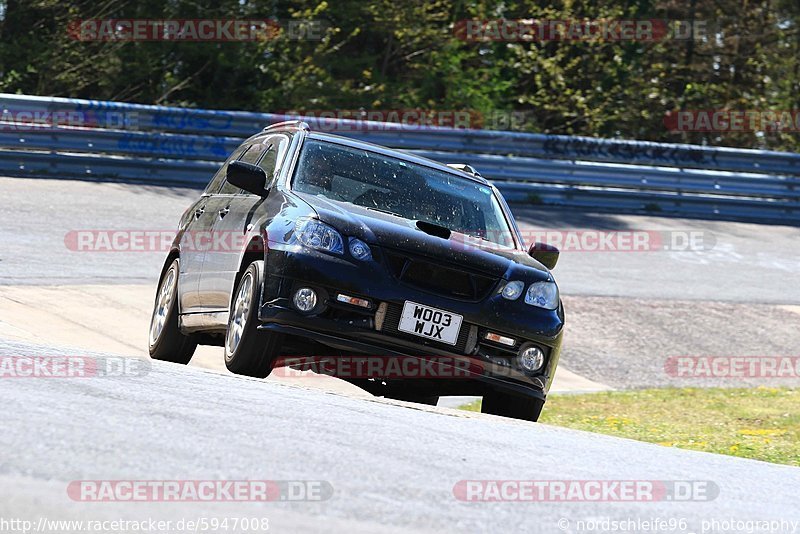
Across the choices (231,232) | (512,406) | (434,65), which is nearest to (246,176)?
(231,232)

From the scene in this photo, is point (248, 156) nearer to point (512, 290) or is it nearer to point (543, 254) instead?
point (543, 254)

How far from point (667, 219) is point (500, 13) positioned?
539 cm

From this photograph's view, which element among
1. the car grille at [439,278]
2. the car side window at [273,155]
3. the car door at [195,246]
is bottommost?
the car door at [195,246]

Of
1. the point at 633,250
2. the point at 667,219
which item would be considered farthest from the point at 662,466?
the point at 667,219

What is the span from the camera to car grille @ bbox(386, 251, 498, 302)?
7.29 meters

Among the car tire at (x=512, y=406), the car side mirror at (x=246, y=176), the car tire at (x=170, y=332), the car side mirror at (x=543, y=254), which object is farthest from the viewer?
the car tire at (x=170, y=332)

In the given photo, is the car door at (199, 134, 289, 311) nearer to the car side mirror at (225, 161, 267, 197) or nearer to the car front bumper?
the car side mirror at (225, 161, 267, 197)

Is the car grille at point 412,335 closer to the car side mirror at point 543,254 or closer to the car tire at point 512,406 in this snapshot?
the car tire at point 512,406

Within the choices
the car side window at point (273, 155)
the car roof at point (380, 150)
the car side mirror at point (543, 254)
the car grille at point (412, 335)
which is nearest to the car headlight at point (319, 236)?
the car grille at point (412, 335)

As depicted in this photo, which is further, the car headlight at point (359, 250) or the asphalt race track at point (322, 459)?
the car headlight at point (359, 250)

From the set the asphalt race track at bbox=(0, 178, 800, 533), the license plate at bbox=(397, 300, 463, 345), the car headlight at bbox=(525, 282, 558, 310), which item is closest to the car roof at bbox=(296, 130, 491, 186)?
the car headlight at bbox=(525, 282, 558, 310)

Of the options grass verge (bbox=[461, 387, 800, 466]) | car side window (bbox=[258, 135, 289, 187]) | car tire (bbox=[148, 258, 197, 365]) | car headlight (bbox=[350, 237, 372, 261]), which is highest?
car side window (bbox=[258, 135, 289, 187])

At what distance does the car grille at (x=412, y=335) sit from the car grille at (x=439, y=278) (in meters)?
0.17

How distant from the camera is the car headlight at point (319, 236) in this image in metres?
7.21
